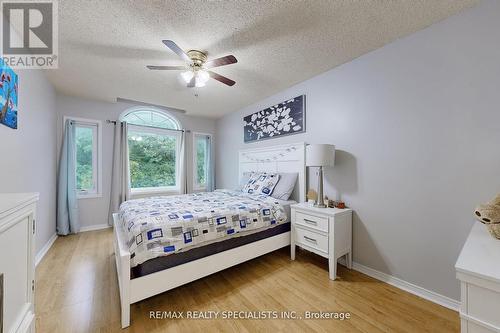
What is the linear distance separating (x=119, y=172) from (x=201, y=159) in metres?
1.77

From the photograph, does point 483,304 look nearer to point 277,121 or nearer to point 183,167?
point 277,121

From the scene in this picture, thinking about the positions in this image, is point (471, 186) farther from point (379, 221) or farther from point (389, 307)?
point (389, 307)

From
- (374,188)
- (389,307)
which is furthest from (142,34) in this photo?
(389,307)

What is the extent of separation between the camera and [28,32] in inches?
72.6

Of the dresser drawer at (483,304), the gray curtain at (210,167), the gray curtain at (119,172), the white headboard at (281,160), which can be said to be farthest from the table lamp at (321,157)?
the gray curtain at (119,172)

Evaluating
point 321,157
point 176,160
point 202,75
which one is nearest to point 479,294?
point 321,157

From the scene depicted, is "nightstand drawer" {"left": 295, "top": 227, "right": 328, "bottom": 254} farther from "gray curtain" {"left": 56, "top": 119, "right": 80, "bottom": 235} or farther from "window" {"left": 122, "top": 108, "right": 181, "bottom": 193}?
"gray curtain" {"left": 56, "top": 119, "right": 80, "bottom": 235}

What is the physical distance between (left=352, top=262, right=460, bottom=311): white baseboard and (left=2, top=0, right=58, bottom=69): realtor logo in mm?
3767

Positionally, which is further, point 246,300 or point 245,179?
point 245,179

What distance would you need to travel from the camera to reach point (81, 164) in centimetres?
361

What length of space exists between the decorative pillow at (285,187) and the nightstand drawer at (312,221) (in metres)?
0.43

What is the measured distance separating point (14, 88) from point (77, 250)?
2.11m

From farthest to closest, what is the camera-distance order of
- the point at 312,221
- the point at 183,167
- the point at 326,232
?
the point at 183,167
the point at 312,221
the point at 326,232

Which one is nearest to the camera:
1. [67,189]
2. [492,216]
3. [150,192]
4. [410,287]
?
[492,216]
